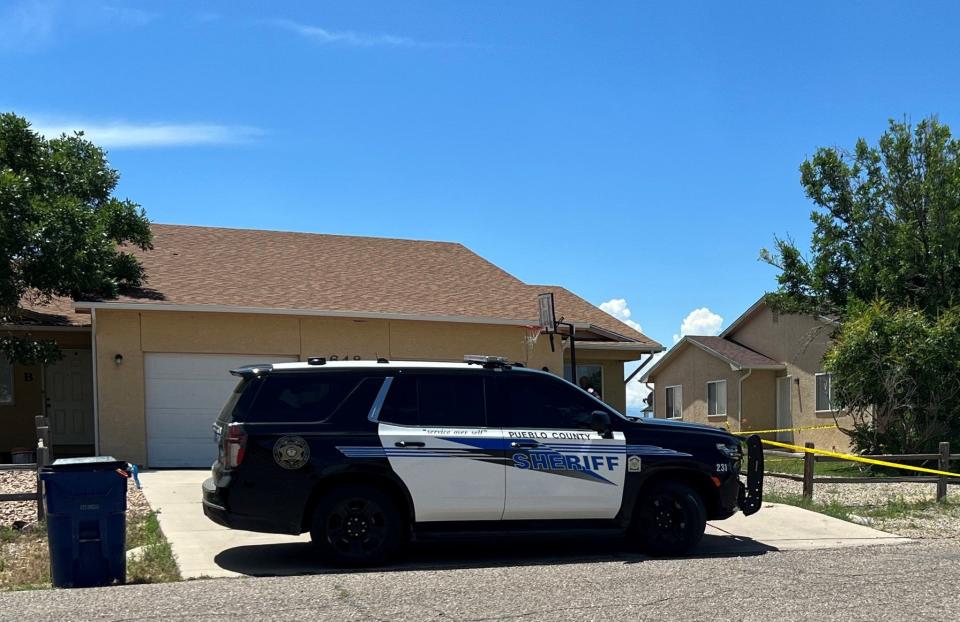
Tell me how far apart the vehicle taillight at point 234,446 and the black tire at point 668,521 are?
3815mm

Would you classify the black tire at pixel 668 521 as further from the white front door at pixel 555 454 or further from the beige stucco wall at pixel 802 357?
the beige stucco wall at pixel 802 357

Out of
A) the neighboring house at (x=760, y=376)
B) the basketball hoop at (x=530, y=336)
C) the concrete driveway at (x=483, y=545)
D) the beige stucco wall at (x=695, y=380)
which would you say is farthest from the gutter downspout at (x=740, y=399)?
the concrete driveway at (x=483, y=545)

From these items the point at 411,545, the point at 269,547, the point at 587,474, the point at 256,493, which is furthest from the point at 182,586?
the point at 587,474

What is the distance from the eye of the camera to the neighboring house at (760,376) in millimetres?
28312

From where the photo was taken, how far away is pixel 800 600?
7551 mm

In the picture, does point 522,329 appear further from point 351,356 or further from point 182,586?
point 182,586

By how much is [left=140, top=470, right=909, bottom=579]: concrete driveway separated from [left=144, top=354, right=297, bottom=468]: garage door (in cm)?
487

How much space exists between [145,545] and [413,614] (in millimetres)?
4084

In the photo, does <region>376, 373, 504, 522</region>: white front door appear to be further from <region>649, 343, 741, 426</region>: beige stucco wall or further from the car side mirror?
<region>649, 343, 741, 426</region>: beige stucco wall

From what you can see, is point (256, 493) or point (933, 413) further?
point (933, 413)

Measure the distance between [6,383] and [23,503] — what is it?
25.3 ft

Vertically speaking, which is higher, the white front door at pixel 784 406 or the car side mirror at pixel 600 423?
the car side mirror at pixel 600 423

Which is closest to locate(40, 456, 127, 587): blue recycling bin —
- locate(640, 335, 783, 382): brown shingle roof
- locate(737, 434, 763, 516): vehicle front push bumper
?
locate(737, 434, 763, 516): vehicle front push bumper

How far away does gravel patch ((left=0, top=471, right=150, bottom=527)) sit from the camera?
11.5 m
